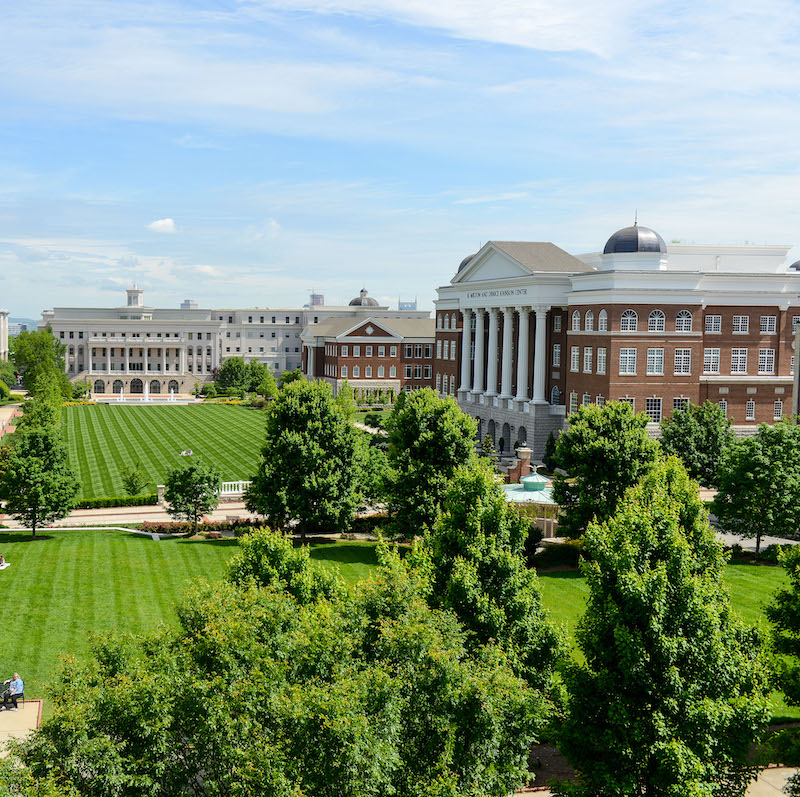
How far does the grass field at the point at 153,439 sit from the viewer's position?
74875 millimetres

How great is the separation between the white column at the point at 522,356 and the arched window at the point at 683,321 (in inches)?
609

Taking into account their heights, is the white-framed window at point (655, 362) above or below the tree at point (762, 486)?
above

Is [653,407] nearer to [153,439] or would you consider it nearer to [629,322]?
[629,322]

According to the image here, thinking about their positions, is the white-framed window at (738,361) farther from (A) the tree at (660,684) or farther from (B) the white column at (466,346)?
(A) the tree at (660,684)

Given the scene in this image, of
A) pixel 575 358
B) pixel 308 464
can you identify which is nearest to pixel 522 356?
pixel 575 358

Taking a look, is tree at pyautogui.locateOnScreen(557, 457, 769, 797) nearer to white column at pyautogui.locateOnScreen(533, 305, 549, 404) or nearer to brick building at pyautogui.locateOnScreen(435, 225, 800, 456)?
→ brick building at pyautogui.locateOnScreen(435, 225, 800, 456)

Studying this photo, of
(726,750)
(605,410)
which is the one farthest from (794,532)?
(726,750)

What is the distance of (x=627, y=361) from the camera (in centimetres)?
7144

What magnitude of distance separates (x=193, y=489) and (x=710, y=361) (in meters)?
43.6

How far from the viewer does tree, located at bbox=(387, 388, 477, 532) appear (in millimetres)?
46250

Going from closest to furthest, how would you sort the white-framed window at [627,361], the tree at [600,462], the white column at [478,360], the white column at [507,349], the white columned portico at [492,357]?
the tree at [600,462] → the white-framed window at [627,361] → the white column at [507,349] → the white columned portico at [492,357] → the white column at [478,360]

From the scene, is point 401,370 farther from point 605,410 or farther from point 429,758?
point 429,758

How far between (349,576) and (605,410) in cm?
1619

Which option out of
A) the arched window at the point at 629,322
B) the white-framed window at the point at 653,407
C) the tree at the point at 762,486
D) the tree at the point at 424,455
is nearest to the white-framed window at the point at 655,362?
the white-framed window at the point at 653,407
